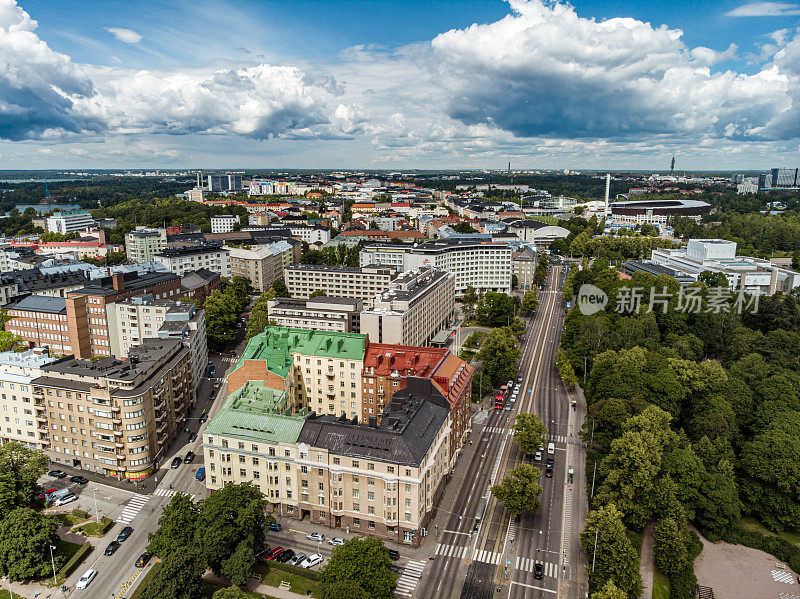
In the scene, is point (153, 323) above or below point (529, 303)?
above

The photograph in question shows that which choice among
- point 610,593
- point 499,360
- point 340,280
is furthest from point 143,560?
point 340,280

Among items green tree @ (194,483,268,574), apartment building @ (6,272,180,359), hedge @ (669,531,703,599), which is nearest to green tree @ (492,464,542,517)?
hedge @ (669,531,703,599)

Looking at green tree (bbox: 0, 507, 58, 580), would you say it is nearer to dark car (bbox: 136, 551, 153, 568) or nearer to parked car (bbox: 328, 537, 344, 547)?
dark car (bbox: 136, 551, 153, 568)

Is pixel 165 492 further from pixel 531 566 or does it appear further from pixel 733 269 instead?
pixel 733 269

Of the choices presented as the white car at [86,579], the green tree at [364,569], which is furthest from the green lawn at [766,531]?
the white car at [86,579]

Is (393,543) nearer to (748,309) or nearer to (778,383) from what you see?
(778,383)

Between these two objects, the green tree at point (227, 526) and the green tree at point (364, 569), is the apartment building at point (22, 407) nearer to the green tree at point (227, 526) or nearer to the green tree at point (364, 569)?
the green tree at point (227, 526)
